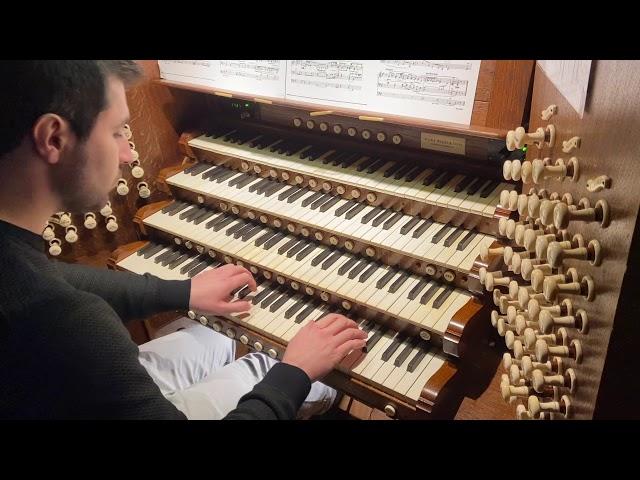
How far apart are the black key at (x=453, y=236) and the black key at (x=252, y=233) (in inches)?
35.5

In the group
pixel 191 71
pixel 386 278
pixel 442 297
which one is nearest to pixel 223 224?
pixel 191 71

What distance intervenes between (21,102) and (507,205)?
1.05 metres

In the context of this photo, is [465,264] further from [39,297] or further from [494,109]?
[39,297]

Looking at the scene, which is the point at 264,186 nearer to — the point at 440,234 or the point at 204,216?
the point at 204,216

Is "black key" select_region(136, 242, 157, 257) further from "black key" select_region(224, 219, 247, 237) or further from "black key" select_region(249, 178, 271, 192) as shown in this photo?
"black key" select_region(249, 178, 271, 192)

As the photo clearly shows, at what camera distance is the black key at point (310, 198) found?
7.16ft

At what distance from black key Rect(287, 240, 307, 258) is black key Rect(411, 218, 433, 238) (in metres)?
0.52

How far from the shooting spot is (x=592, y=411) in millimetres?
762

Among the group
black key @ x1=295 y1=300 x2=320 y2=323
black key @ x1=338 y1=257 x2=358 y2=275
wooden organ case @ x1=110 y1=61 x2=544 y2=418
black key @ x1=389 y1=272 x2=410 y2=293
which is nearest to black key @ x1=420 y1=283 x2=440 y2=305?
wooden organ case @ x1=110 y1=61 x2=544 y2=418

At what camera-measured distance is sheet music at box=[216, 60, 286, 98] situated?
212 cm

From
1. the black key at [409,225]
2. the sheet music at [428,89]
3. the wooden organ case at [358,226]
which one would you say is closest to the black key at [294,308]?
the wooden organ case at [358,226]

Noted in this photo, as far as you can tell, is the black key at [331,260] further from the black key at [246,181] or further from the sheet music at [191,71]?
the sheet music at [191,71]

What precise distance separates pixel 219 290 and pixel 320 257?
0.46 meters
